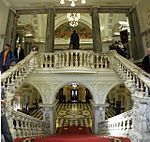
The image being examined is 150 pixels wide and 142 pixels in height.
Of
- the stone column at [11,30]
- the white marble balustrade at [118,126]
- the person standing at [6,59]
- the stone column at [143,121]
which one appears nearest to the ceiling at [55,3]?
the stone column at [11,30]

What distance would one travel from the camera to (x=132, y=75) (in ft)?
32.3

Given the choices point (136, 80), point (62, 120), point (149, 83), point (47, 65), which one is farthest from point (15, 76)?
point (62, 120)

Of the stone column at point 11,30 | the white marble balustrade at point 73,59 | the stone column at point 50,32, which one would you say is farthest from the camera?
the stone column at point 11,30

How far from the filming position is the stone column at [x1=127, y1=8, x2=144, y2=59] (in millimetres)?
15422

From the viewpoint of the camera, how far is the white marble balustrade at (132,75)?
25.7ft

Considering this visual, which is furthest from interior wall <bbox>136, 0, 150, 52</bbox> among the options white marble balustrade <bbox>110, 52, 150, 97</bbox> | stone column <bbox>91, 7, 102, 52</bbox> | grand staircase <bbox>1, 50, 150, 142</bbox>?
white marble balustrade <bbox>110, 52, 150, 97</bbox>

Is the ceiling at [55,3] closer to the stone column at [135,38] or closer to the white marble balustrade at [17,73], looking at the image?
the stone column at [135,38]

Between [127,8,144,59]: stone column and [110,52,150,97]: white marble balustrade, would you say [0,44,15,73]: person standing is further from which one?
[127,8,144,59]: stone column

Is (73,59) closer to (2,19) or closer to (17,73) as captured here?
(17,73)

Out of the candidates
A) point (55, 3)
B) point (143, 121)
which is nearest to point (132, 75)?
point (143, 121)

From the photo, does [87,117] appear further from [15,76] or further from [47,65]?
[15,76]

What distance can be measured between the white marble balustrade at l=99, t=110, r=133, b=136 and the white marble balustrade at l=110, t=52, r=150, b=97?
0.88 meters

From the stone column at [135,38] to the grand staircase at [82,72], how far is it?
3.32 meters

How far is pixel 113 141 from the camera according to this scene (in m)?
6.08
